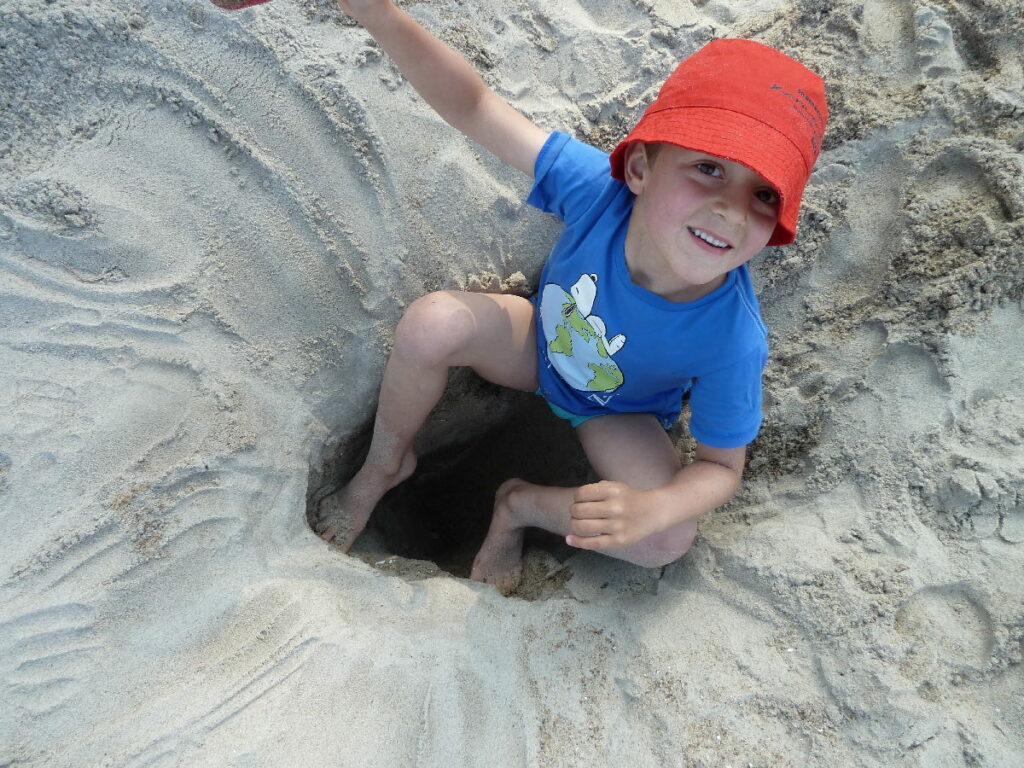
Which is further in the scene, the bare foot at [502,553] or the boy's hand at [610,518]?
the bare foot at [502,553]

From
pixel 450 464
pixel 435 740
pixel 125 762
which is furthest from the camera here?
pixel 450 464

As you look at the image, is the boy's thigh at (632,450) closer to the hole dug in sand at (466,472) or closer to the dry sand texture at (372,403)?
the dry sand texture at (372,403)

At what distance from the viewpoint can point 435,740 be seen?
49.6 inches

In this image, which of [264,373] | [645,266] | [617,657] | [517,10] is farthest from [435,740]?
[517,10]

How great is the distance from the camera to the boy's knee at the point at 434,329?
1.54m

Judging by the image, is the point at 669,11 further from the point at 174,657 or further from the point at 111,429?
the point at 174,657

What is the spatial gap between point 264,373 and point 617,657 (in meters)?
1.09

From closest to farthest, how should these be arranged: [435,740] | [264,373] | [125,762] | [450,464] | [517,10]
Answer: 1. [125,762]
2. [435,740]
3. [264,373]
4. [517,10]
5. [450,464]

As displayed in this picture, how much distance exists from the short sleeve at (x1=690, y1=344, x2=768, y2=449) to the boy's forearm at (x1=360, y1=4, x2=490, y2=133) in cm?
79

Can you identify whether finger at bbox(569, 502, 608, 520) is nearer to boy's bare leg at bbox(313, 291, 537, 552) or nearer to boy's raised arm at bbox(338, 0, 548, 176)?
boy's bare leg at bbox(313, 291, 537, 552)

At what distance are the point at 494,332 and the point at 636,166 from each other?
56 centimetres

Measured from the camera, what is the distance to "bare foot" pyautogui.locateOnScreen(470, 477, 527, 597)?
1.76 meters

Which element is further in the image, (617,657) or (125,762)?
(617,657)

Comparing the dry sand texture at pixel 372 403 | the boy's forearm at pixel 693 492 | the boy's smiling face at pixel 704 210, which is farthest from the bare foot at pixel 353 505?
the boy's smiling face at pixel 704 210
